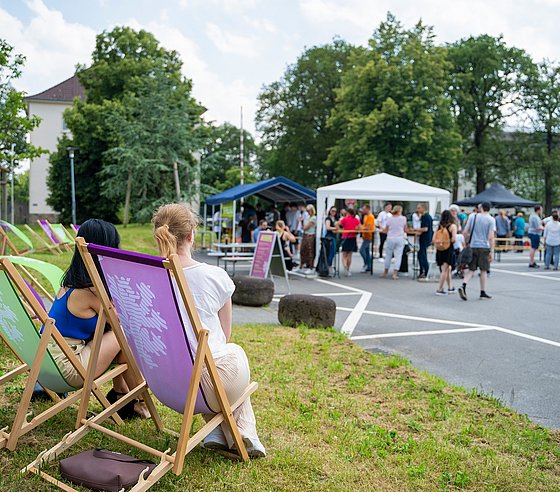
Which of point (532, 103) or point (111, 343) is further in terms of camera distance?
point (532, 103)

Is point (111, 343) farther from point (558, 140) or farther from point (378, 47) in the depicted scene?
point (558, 140)

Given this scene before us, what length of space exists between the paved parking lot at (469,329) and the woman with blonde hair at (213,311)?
256 centimetres

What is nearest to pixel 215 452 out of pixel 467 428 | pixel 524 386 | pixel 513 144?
pixel 467 428

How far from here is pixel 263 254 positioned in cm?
1169

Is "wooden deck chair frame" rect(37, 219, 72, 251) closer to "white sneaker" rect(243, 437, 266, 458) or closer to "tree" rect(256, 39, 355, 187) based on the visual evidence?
"white sneaker" rect(243, 437, 266, 458)

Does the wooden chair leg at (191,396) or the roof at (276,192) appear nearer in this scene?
the wooden chair leg at (191,396)

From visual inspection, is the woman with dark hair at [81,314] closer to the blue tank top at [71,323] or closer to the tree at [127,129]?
the blue tank top at [71,323]

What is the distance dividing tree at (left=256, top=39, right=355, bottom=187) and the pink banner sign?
109 ft

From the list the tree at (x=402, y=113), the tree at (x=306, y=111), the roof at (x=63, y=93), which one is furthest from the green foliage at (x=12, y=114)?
the roof at (x=63, y=93)

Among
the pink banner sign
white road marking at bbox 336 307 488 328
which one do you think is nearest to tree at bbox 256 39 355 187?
the pink banner sign

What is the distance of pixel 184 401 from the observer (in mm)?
2961

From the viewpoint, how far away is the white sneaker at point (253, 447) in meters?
3.23

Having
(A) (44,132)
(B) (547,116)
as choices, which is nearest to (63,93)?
(A) (44,132)

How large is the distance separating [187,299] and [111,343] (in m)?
1.16
